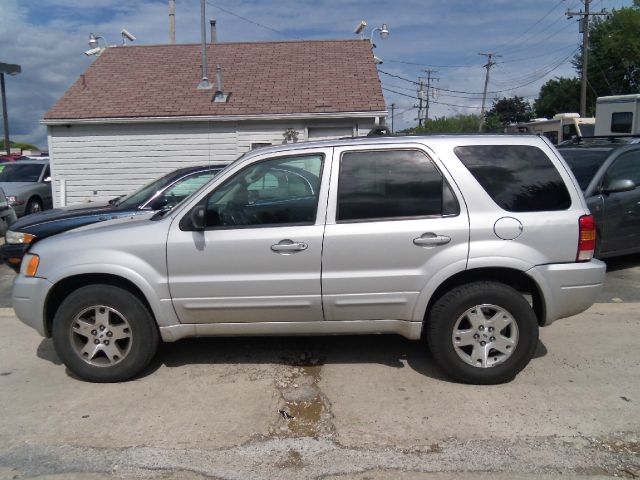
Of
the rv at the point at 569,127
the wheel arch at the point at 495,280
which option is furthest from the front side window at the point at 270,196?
the rv at the point at 569,127

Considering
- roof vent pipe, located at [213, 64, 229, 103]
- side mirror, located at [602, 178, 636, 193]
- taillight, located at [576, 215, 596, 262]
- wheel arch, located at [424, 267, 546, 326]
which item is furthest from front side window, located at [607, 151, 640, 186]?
roof vent pipe, located at [213, 64, 229, 103]

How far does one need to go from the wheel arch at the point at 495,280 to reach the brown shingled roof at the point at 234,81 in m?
10.3

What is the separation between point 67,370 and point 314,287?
7.31 ft

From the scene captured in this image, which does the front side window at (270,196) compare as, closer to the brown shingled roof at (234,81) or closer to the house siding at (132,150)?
the brown shingled roof at (234,81)

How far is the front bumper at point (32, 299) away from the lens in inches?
169

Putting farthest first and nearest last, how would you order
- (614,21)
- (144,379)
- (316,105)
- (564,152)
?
(614,21), (316,105), (564,152), (144,379)

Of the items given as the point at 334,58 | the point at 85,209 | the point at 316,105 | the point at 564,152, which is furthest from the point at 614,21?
the point at 85,209

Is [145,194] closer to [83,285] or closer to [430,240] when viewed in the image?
[83,285]

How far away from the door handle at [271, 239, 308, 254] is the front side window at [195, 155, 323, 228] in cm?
16

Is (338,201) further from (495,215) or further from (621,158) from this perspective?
(621,158)

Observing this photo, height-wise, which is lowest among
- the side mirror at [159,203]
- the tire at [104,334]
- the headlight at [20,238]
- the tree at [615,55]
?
the tire at [104,334]

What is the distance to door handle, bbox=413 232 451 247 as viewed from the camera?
410 centimetres

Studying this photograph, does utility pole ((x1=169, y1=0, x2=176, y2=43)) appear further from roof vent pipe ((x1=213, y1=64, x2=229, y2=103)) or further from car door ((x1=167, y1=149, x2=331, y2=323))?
car door ((x1=167, y1=149, x2=331, y2=323))

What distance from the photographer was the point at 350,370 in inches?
181
